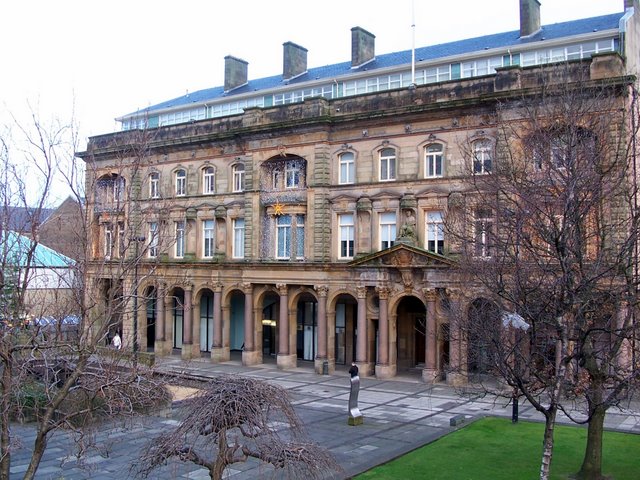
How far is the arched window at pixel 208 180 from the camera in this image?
43.7 m

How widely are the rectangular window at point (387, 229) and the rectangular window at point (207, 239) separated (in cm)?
1259

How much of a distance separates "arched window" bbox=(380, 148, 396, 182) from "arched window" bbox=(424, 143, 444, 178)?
6.38 ft

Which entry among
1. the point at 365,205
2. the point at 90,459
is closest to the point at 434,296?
the point at 365,205

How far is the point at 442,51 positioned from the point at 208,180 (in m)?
18.7

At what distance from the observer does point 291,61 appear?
5216cm

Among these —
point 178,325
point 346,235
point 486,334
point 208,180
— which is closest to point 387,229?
point 346,235

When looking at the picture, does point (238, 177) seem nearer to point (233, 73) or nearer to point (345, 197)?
point (345, 197)

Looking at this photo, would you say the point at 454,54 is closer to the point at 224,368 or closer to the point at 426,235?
the point at 426,235

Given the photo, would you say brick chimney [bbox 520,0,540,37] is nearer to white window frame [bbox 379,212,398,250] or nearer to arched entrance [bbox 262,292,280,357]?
white window frame [bbox 379,212,398,250]

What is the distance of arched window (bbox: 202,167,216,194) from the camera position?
43.7 m

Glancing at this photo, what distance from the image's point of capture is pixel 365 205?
36781mm

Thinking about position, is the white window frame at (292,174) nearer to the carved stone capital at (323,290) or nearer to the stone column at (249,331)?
the carved stone capital at (323,290)

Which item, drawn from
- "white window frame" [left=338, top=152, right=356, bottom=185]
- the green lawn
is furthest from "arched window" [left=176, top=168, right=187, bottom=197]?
the green lawn

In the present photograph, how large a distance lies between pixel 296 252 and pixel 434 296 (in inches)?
376
